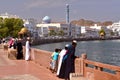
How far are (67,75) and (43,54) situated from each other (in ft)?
20.9

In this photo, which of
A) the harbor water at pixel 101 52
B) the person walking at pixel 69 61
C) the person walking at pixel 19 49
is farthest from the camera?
the harbor water at pixel 101 52

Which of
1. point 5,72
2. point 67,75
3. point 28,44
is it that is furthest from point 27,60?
point 67,75

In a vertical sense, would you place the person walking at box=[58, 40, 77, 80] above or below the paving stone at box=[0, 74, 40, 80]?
above

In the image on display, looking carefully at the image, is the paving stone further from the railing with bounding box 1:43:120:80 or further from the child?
the railing with bounding box 1:43:120:80

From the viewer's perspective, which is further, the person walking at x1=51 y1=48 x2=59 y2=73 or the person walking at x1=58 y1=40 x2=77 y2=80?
the person walking at x1=51 y1=48 x2=59 y2=73

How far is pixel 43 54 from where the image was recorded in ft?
65.8

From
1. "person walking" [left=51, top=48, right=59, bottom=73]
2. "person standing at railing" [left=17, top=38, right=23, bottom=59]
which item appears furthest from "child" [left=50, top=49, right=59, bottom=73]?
"person standing at railing" [left=17, top=38, right=23, bottom=59]

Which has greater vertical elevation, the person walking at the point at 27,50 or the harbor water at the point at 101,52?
the person walking at the point at 27,50

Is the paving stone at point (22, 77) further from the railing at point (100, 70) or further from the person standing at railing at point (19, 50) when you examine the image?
the person standing at railing at point (19, 50)

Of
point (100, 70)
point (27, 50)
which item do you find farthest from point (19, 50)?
point (100, 70)

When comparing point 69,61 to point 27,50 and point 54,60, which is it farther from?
point 27,50

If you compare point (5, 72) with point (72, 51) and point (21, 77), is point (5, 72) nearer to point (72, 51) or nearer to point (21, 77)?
point (21, 77)

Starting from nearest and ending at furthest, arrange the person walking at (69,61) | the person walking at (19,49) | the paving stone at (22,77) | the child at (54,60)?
the person walking at (69,61) → the paving stone at (22,77) → the child at (54,60) → the person walking at (19,49)

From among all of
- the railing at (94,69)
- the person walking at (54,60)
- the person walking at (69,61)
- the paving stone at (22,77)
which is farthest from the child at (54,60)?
the person walking at (69,61)
